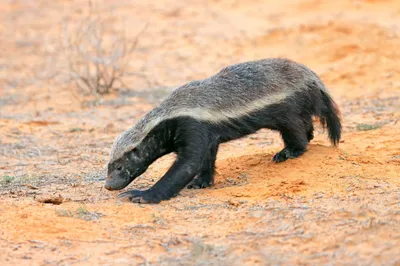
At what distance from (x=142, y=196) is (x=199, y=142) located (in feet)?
2.36

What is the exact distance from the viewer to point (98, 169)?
7512 mm

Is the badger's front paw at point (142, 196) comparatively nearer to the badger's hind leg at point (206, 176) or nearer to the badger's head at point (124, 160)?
the badger's head at point (124, 160)

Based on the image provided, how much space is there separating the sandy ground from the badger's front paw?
0.14 meters

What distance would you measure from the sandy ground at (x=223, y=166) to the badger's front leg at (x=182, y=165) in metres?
0.15

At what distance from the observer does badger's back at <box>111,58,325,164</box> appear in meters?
6.29

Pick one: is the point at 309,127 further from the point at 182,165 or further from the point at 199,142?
the point at 182,165

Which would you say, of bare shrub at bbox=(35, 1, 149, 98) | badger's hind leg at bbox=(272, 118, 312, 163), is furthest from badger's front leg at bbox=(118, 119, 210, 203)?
bare shrub at bbox=(35, 1, 149, 98)

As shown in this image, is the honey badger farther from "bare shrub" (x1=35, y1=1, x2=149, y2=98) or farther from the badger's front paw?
"bare shrub" (x1=35, y1=1, x2=149, y2=98)

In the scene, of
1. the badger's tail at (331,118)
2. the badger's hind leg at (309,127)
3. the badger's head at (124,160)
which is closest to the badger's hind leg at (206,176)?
the badger's head at (124,160)

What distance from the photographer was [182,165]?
20.1ft

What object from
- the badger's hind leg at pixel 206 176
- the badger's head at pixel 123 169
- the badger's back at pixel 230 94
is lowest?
the badger's hind leg at pixel 206 176

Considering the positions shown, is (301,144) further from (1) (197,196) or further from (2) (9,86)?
(2) (9,86)

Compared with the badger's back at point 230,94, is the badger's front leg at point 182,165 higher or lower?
lower

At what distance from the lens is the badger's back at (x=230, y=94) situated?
629cm
